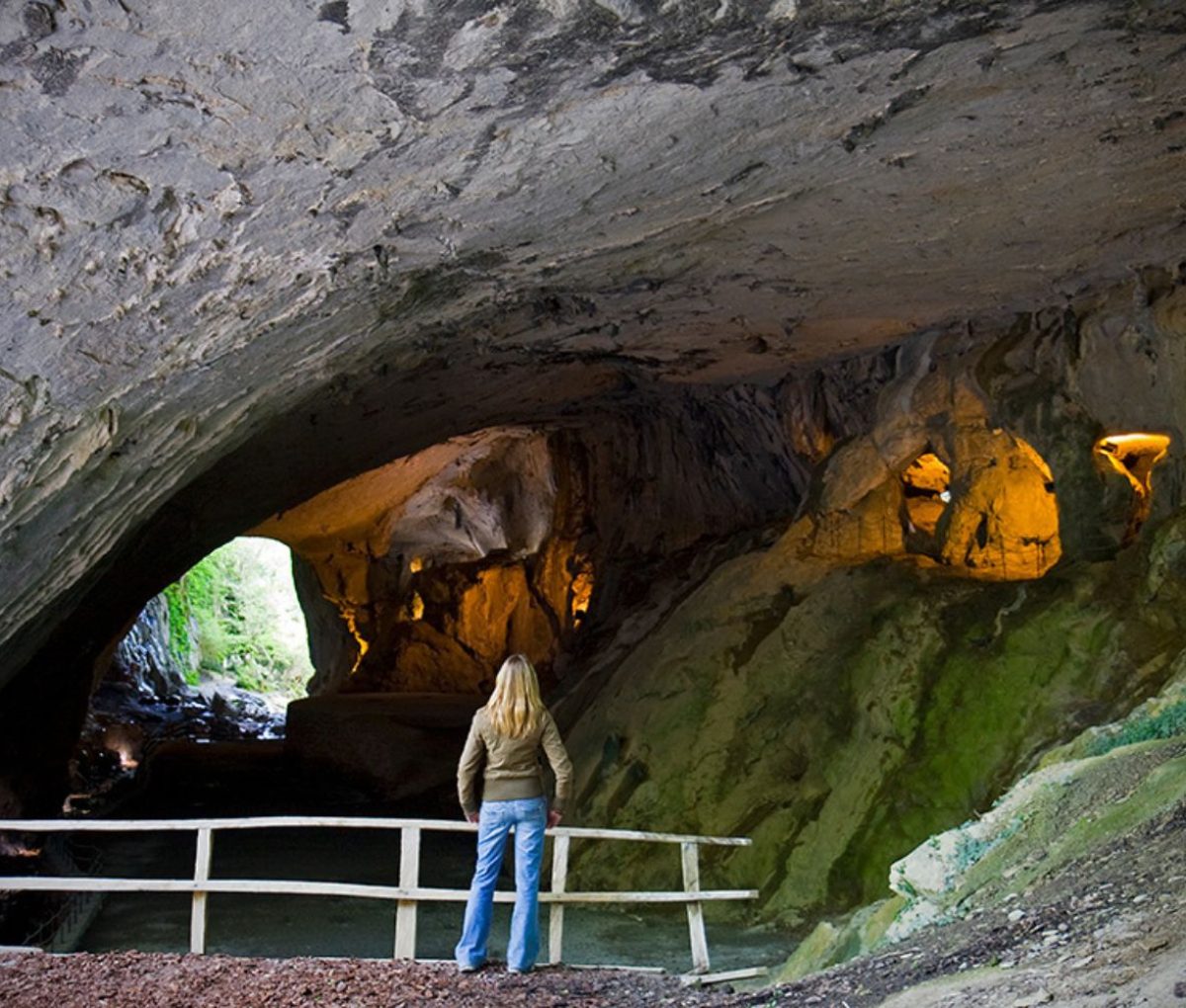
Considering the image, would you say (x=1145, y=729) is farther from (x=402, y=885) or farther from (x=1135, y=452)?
(x=1135, y=452)

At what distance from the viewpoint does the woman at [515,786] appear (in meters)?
6.81

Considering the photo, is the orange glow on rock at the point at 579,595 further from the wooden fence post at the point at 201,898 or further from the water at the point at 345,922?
the wooden fence post at the point at 201,898

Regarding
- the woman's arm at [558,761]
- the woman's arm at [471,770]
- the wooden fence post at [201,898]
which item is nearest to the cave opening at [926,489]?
the woman's arm at [558,761]

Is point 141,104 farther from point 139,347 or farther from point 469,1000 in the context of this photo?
point 469,1000

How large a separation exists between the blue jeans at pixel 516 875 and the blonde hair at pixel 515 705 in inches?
15.6

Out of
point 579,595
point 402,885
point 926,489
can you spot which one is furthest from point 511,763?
point 579,595

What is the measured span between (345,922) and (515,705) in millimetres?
5523

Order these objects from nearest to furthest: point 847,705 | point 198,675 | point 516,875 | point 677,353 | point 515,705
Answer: point 515,705 → point 516,875 → point 847,705 → point 677,353 → point 198,675

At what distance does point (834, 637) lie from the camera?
487 inches

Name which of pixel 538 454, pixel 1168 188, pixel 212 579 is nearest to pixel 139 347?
pixel 1168 188

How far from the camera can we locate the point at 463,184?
679cm

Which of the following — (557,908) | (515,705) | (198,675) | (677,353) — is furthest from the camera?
(198,675)

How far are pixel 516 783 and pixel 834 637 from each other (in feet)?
20.2

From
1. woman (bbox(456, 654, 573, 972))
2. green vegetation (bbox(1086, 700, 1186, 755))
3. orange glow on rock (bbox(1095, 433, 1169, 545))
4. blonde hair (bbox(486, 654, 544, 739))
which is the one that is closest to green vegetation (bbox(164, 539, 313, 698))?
orange glow on rock (bbox(1095, 433, 1169, 545))
